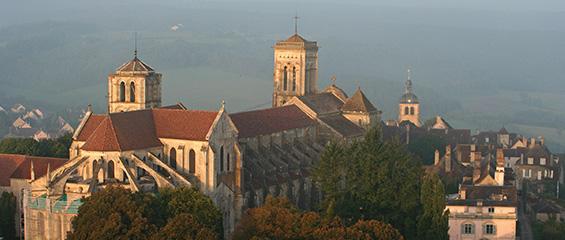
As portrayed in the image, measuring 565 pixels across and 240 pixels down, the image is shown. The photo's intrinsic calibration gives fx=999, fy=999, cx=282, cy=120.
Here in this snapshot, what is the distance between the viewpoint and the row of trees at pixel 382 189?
62.2m

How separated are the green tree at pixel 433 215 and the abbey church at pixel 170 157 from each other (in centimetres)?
1264

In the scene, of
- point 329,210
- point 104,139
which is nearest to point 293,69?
point 104,139

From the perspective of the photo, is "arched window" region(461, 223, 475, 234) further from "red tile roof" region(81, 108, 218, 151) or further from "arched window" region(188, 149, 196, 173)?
"arched window" region(188, 149, 196, 173)

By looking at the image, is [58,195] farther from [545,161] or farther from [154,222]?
[545,161]

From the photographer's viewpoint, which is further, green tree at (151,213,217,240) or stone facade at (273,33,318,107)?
stone facade at (273,33,318,107)

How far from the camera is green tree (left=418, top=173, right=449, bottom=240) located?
201 ft

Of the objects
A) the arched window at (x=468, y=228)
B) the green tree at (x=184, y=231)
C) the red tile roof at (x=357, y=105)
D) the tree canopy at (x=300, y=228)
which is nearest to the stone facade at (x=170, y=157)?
the tree canopy at (x=300, y=228)

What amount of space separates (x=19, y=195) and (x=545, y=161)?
58141 millimetres

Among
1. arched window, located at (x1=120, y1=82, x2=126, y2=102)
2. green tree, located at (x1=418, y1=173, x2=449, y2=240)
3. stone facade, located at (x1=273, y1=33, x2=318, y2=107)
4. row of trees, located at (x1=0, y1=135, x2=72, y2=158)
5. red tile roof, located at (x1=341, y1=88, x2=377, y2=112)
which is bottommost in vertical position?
green tree, located at (x1=418, y1=173, x2=449, y2=240)

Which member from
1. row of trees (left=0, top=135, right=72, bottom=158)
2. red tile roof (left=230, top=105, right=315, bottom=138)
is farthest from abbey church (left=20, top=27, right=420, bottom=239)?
row of trees (left=0, top=135, right=72, bottom=158)

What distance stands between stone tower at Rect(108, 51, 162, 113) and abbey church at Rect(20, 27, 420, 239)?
77mm

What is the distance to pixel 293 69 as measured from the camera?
94688mm

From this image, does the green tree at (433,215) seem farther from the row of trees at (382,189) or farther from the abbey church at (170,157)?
the abbey church at (170,157)

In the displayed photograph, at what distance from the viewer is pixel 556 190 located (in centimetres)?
9894
